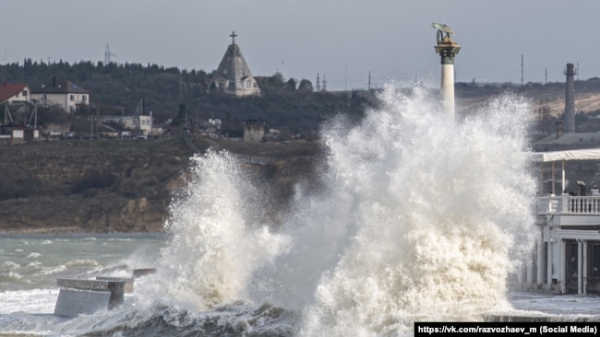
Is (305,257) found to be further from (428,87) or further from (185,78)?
(185,78)

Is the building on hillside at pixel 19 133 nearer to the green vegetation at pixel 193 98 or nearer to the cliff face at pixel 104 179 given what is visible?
the cliff face at pixel 104 179

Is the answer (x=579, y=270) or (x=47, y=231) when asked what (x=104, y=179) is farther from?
(x=579, y=270)

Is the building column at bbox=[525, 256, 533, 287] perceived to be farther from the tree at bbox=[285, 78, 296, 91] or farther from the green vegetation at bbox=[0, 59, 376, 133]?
the tree at bbox=[285, 78, 296, 91]

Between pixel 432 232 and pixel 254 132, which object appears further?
pixel 254 132

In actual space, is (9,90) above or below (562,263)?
above

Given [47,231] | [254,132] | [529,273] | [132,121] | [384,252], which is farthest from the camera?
[132,121]

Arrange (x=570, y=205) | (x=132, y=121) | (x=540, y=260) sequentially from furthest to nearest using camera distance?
(x=132, y=121) < (x=540, y=260) < (x=570, y=205)

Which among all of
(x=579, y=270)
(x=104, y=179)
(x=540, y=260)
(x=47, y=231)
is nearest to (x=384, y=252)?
(x=579, y=270)

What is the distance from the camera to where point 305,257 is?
24562mm

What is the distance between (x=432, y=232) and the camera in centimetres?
2203

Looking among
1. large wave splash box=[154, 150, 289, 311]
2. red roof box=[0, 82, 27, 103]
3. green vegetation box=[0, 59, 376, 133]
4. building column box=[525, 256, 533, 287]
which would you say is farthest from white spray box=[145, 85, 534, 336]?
red roof box=[0, 82, 27, 103]

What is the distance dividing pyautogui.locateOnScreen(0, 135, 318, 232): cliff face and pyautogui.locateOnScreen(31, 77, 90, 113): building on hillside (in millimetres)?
32802

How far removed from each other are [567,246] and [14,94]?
434 feet

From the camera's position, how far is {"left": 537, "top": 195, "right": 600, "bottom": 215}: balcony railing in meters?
25.4
